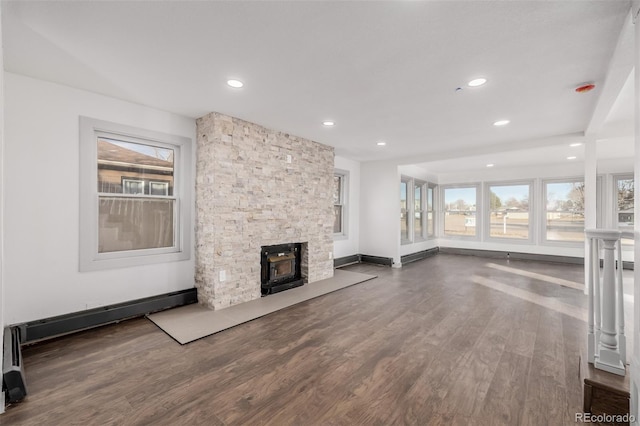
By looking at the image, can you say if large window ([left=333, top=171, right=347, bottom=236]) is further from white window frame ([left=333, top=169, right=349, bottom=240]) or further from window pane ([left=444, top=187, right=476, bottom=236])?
window pane ([left=444, top=187, right=476, bottom=236])

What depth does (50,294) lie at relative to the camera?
2.94m

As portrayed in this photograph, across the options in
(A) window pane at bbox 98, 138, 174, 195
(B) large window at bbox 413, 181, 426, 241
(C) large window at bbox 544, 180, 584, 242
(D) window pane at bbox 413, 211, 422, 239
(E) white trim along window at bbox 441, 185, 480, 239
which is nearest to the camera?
(A) window pane at bbox 98, 138, 174, 195

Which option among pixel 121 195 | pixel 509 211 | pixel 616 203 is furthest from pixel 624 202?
pixel 121 195

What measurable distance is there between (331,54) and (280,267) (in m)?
3.40

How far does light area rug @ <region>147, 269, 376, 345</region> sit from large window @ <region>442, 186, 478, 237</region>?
6.01 metres

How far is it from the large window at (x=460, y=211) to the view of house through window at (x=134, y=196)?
8455 mm

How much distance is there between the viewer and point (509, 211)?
327 inches

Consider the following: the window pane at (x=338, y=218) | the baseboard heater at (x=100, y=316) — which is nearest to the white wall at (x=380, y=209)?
the window pane at (x=338, y=218)

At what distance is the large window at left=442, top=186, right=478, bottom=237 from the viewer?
892cm

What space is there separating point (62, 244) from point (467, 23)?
4324 millimetres

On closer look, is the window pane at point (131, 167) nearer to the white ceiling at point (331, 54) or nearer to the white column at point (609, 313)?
the white ceiling at point (331, 54)

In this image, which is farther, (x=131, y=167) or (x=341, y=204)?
(x=341, y=204)

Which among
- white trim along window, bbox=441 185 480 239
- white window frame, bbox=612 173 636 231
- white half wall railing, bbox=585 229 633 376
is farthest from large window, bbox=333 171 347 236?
white window frame, bbox=612 173 636 231

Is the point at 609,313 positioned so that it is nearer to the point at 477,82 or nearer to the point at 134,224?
the point at 477,82
